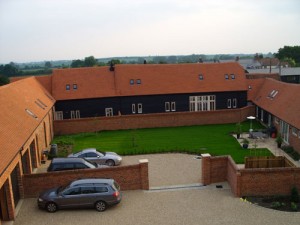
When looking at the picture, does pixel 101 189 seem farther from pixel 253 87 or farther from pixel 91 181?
pixel 253 87

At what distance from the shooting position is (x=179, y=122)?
3522cm

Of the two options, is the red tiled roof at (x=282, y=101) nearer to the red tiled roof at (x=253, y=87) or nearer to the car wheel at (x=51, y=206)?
the red tiled roof at (x=253, y=87)

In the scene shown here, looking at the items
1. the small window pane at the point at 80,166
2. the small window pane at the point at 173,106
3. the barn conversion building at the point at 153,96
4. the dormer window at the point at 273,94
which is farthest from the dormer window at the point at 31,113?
the dormer window at the point at 273,94

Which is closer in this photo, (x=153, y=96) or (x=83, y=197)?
(x=83, y=197)

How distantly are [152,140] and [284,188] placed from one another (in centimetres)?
1379

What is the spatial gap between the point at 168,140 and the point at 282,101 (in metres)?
11.4

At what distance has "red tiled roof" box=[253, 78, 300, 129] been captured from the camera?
88.6 ft

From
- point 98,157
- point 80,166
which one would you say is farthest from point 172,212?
point 98,157

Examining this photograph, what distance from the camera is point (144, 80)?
38938mm

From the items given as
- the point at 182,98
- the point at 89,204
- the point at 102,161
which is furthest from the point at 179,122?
the point at 89,204

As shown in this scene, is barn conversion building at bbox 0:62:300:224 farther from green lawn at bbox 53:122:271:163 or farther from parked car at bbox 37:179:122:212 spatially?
parked car at bbox 37:179:122:212

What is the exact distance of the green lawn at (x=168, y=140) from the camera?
26828 millimetres

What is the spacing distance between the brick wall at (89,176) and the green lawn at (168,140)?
702cm

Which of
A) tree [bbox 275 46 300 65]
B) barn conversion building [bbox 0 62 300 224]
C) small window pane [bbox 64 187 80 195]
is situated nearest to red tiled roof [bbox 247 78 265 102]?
barn conversion building [bbox 0 62 300 224]
